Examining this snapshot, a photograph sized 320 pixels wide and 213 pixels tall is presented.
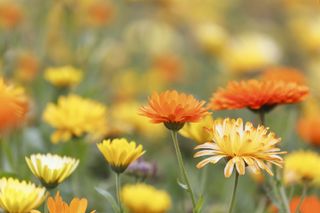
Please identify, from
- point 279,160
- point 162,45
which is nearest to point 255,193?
point 279,160

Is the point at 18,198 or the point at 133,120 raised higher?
the point at 133,120

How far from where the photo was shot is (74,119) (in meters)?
1.61

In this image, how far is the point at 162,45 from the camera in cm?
389

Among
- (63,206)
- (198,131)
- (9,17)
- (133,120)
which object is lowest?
(63,206)

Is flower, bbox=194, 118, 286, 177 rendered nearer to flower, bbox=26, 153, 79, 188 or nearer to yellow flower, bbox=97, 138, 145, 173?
yellow flower, bbox=97, 138, 145, 173

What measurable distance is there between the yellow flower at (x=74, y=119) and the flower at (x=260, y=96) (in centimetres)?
41

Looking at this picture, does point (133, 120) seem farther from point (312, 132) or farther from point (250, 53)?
point (250, 53)

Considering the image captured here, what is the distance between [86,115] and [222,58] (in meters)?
1.94

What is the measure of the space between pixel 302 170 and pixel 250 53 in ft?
6.47

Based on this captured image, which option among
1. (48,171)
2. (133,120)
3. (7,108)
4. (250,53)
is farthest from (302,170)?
(250,53)

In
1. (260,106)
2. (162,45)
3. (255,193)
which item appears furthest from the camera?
(162,45)

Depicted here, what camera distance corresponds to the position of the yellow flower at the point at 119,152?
1.19 meters

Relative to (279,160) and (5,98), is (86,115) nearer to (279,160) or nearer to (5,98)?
(5,98)

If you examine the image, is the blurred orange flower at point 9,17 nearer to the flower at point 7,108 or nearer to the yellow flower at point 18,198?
the flower at point 7,108
